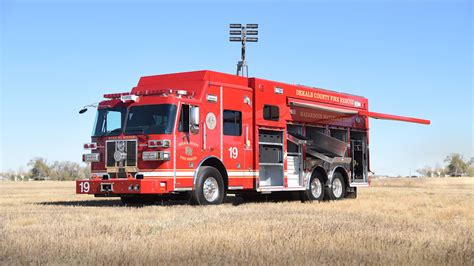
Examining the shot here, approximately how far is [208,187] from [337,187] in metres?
6.34

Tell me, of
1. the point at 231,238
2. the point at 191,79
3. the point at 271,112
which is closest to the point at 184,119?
the point at 191,79

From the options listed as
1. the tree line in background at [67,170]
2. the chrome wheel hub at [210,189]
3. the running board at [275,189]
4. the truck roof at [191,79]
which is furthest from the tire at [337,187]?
the tree line in background at [67,170]

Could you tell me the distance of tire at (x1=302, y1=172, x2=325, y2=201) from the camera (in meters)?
19.7

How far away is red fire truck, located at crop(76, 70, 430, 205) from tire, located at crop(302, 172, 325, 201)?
0.11 feet

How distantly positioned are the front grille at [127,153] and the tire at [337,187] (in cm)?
738

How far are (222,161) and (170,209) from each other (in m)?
2.65

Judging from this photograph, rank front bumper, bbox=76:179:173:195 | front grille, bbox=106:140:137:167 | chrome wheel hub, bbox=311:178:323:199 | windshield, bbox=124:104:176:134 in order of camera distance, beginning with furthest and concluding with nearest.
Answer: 1. chrome wheel hub, bbox=311:178:323:199
2. front grille, bbox=106:140:137:167
3. windshield, bbox=124:104:176:134
4. front bumper, bbox=76:179:173:195

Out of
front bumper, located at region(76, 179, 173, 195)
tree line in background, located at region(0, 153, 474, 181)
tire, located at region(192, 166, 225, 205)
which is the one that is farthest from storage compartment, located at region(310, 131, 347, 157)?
tree line in background, located at region(0, 153, 474, 181)

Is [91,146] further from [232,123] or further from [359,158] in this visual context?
[359,158]

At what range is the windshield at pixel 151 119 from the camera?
15391 mm

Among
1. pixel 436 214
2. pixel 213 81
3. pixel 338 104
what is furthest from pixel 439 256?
pixel 338 104

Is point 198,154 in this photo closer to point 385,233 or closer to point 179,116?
point 179,116

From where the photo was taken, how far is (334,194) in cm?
2095

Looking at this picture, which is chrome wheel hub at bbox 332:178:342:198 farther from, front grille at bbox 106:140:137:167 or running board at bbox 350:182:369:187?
front grille at bbox 106:140:137:167
